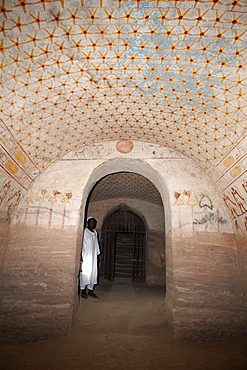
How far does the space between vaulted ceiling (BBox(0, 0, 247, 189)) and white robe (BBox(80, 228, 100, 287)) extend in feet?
8.41

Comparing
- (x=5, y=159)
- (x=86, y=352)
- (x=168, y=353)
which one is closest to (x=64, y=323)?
(x=86, y=352)

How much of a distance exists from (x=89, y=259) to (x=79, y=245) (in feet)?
5.46

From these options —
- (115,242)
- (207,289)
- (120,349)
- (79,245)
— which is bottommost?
(120,349)

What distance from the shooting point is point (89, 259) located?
5.85m

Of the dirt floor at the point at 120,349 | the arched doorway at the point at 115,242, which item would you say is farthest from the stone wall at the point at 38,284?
the arched doorway at the point at 115,242

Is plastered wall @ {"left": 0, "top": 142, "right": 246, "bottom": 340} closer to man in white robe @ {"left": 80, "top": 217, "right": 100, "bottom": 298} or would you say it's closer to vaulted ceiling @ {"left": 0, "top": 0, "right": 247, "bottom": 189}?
vaulted ceiling @ {"left": 0, "top": 0, "right": 247, "bottom": 189}

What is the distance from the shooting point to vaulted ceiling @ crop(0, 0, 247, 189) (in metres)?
2.28

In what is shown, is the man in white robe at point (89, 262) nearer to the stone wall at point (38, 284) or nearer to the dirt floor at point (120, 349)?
the dirt floor at point (120, 349)

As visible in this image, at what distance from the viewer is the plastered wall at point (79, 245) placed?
12.5ft

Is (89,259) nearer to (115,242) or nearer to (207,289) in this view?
(207,289)

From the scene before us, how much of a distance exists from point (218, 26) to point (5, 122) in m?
2.86

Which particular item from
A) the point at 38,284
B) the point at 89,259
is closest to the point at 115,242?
the point at 89,259

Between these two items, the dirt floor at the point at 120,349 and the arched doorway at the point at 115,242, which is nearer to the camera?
the dirt floor at the point at 120,349

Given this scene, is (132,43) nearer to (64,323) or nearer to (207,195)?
(207,195)
